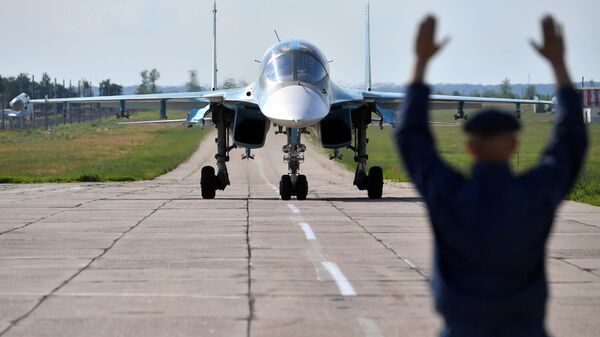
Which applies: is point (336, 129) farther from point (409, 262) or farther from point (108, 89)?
point (108, 89)

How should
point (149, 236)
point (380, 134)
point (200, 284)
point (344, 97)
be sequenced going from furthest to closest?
point (380, 134) < point (344, 97) < point (149, 236) < point (200, 284)

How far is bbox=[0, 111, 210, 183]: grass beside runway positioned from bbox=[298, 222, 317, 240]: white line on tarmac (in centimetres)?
2564

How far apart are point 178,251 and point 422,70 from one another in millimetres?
11623

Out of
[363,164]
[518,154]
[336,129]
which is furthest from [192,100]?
[518,154]

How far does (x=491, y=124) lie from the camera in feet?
16.3

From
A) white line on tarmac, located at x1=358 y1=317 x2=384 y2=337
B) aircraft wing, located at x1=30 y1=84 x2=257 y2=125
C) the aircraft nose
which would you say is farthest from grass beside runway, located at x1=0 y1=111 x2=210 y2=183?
white line on tarmac, located at x1=358 y1=317 x2=384 y2=337

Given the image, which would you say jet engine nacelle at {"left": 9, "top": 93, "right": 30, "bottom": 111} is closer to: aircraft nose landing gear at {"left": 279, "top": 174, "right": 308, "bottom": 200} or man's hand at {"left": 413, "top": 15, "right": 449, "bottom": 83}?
aircraft nose landing gear at {"left": 279, "top": 174, "right": 308, "bottom": 200}

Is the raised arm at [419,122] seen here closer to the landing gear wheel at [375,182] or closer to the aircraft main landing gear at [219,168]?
the aircraft main landing gear at [219,168]

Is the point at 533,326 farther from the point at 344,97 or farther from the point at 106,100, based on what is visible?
the point at 106,100

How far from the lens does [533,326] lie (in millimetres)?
5051

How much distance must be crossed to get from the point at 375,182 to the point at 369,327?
19.3m

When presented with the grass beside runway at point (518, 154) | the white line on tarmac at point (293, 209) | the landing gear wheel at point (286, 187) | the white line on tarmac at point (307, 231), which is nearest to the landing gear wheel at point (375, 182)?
the grass beside runway at point (518, 154)

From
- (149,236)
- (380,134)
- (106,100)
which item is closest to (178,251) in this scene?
(149,236)

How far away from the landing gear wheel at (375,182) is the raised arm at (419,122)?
24196mm
